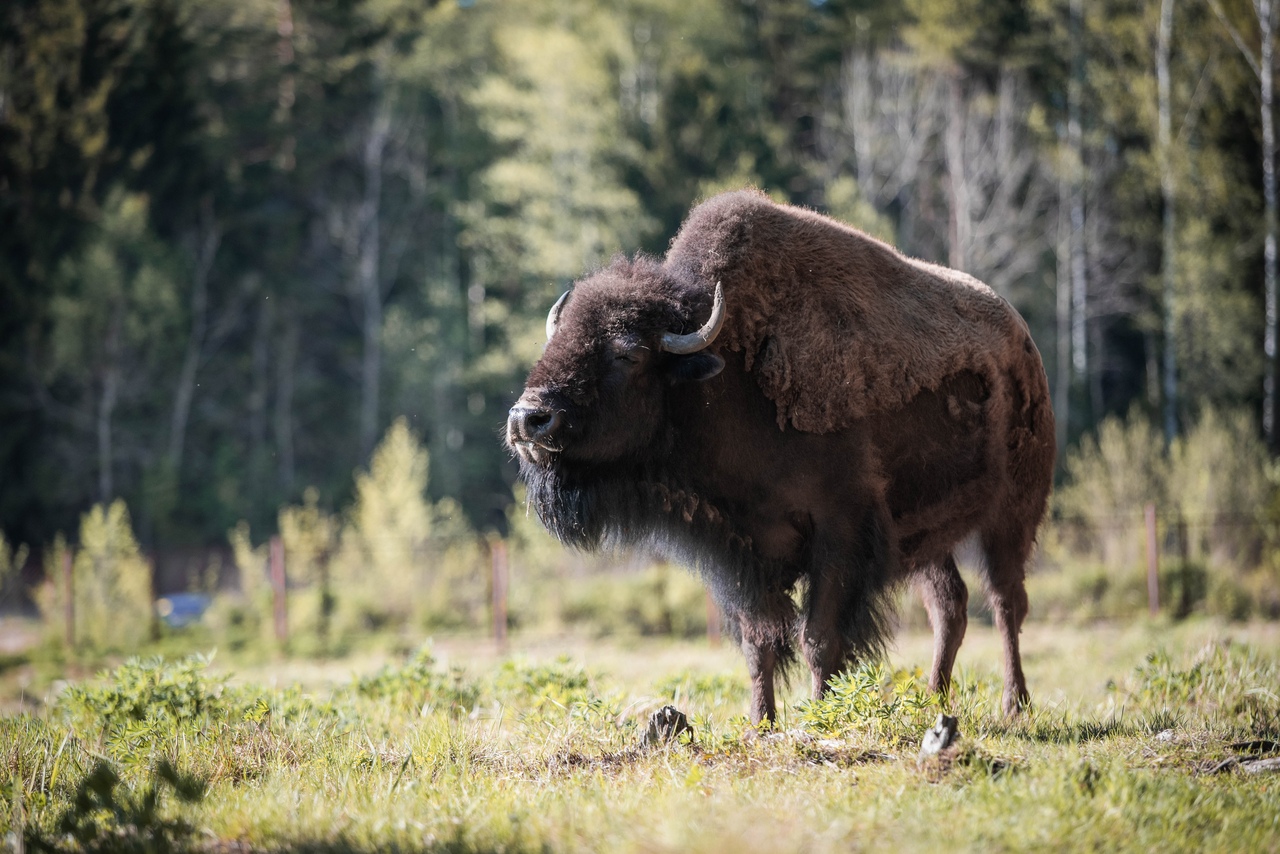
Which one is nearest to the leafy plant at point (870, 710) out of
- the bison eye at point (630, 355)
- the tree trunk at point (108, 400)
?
the bison eye at point (630, 355)

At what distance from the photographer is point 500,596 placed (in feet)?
52.7

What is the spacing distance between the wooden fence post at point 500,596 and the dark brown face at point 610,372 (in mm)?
10421

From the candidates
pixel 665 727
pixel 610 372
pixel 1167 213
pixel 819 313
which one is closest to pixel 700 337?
pixel 610 372

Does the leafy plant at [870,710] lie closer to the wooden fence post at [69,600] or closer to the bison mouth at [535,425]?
the bison mouth at [535,425]

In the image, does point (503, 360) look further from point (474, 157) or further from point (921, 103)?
point (921, 103)

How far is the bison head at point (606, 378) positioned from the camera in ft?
18.3

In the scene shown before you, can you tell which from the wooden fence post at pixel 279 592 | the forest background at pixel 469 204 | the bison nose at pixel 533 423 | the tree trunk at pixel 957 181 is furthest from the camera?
the tree trunk at pixel 957 181

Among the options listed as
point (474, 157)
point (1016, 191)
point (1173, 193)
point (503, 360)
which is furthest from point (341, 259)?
point (1173, 193)

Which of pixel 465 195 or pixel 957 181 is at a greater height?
pixel 465 195

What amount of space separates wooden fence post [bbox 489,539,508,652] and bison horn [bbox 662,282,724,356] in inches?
421

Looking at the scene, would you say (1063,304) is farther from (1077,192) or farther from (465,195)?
(465,195)

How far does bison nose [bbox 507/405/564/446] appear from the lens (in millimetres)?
5363

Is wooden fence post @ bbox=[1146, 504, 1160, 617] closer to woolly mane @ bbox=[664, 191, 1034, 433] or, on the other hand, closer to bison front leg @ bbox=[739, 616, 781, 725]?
woolly mane @ bbox=[664, 191, 1034, 433]

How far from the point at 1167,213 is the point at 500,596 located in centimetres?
1853
